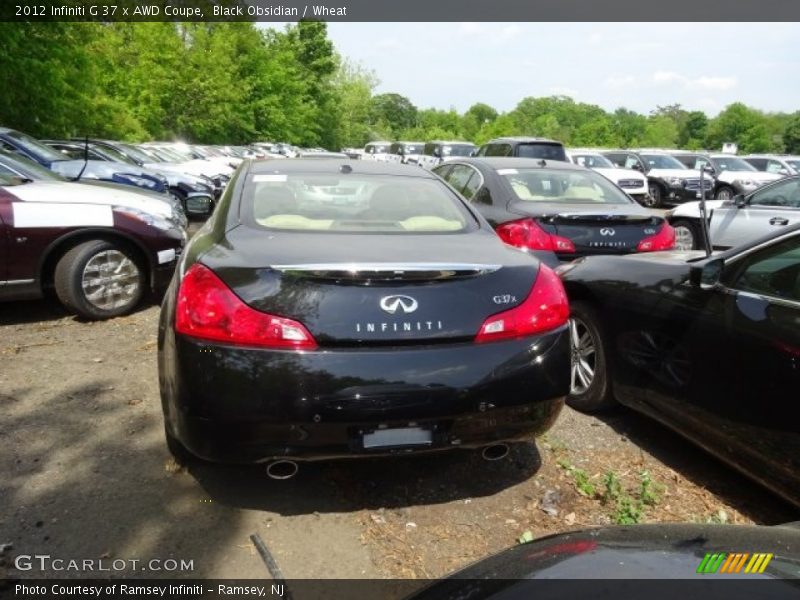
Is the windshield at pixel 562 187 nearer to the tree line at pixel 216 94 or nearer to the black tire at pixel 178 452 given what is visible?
the black tire at pixel 178 452

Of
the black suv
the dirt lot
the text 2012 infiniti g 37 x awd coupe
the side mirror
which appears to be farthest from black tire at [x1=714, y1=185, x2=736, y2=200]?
the text 2012 infiniti g 37 x awd coupe

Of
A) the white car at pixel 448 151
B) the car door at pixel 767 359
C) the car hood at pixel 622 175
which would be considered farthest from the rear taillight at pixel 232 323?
the white car at pixel 448 151

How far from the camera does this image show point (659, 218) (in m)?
5.62

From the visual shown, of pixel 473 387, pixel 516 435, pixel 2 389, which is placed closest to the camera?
pixel 473 387

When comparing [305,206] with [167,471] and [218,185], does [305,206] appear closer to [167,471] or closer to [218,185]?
[167,471]

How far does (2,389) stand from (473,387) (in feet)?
10.0

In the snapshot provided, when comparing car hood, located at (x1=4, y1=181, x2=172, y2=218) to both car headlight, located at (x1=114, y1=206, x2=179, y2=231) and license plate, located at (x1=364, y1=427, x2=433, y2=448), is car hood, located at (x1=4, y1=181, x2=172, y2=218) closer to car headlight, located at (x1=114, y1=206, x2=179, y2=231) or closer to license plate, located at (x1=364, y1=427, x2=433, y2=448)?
car headlight, located at (x1=114, y1=206, x2=179, y2=231)

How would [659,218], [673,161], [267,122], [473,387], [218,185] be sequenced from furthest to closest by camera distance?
[267,122] < [673,161] < [218,185] < [659,218] < [473,387]

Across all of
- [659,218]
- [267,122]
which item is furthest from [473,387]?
[267,122]

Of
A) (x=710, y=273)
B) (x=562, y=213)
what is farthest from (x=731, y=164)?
(x=710, y=273)

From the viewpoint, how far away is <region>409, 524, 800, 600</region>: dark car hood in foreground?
55.0 inches

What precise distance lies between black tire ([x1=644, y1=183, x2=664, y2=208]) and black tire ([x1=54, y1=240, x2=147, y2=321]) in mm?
16364

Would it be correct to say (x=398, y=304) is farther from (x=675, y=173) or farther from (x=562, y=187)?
(x=675, y=173)

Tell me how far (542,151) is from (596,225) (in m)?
9.44
